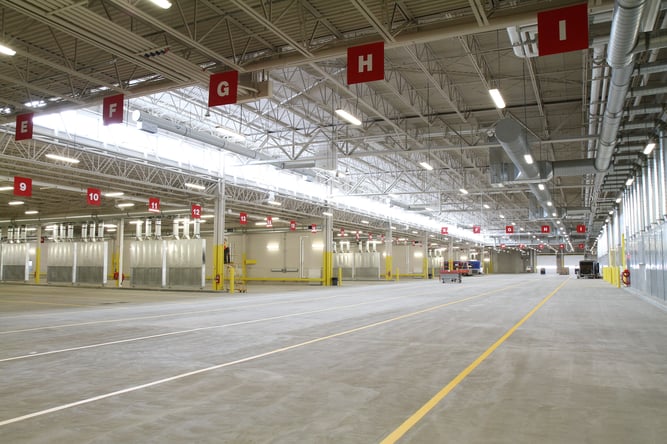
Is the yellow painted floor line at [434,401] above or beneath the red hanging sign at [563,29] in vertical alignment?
beneath

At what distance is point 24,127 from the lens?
57.6ft

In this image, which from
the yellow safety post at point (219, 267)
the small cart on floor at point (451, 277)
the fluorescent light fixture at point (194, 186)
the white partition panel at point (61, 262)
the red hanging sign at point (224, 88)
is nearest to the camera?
the red hanging sign at point (224, 88)

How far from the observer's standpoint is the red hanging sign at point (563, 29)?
31.0ft

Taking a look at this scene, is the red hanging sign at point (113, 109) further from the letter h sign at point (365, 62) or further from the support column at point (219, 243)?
the support column at point (219, 243)

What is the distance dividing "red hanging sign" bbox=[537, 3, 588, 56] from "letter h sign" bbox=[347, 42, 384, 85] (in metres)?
3.52

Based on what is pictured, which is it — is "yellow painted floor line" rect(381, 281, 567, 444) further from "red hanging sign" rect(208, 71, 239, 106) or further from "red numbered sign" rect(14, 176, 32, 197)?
"red numbered sign" rect(14, 176, 32, 197)

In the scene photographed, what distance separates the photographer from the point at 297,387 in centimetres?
707

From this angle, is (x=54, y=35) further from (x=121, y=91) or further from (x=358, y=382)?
(x=358, y=382)

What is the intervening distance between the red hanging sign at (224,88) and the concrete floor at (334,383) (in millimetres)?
6248

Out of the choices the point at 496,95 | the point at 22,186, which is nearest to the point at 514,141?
the point at 496,95

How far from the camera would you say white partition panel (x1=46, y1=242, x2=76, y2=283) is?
45.9 metres

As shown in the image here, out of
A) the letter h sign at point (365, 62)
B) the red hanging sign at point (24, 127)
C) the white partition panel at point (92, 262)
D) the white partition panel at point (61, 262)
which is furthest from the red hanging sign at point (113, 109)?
the white partition panel at point (61, 262)

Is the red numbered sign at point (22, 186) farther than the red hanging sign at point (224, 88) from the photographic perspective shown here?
Yes

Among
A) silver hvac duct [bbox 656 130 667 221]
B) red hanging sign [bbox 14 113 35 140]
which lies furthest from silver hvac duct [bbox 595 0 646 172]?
red hanging sign [bbox 14 113 35 140]
